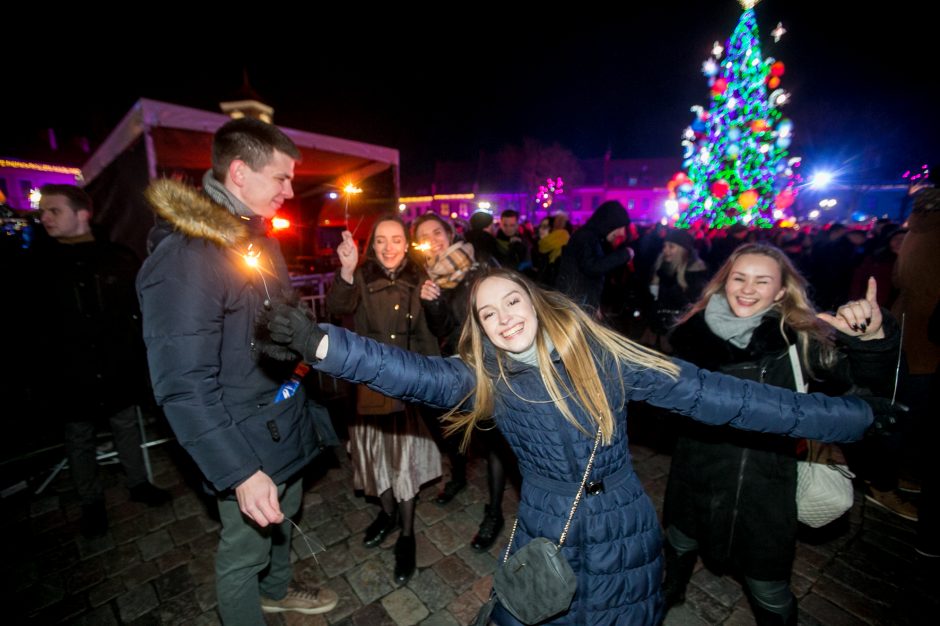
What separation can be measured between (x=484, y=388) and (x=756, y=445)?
1.62 meters

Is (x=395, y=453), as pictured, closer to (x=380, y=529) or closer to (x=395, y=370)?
(x=380, y=529)

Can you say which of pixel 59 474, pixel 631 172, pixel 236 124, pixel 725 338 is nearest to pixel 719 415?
pixel 725 338

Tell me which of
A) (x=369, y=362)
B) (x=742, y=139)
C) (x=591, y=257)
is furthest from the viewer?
(x=742, y=139)

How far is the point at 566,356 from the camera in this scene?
1998 mm

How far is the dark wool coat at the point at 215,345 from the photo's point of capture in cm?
171

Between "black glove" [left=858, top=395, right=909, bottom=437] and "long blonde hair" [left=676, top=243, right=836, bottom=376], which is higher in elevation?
"long blonde hair" [left=676, top=243, right=836, bottom=376]

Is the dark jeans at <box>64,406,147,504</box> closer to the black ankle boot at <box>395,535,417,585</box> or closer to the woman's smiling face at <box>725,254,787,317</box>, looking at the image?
the black ankle boot at <box>395,535,417,585</box>

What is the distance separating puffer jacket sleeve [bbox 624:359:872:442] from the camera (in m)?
1.72

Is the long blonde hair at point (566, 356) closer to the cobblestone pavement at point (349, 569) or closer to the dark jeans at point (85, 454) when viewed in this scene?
the cobblestone pavement at point (349, 569)

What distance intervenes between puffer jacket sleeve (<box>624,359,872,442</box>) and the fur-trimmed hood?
2.15 meters

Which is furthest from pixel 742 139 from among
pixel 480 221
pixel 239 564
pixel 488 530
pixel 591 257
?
pixel 239 564

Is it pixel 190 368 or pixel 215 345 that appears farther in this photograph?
pixel 215 345

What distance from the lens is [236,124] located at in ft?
7.02

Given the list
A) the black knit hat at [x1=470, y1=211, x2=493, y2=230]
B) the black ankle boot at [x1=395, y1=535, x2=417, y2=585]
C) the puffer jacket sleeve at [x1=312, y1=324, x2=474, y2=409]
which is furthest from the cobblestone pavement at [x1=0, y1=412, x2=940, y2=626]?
the black knit hat at [x1=470, y1=211, x2=493, y2=230]
